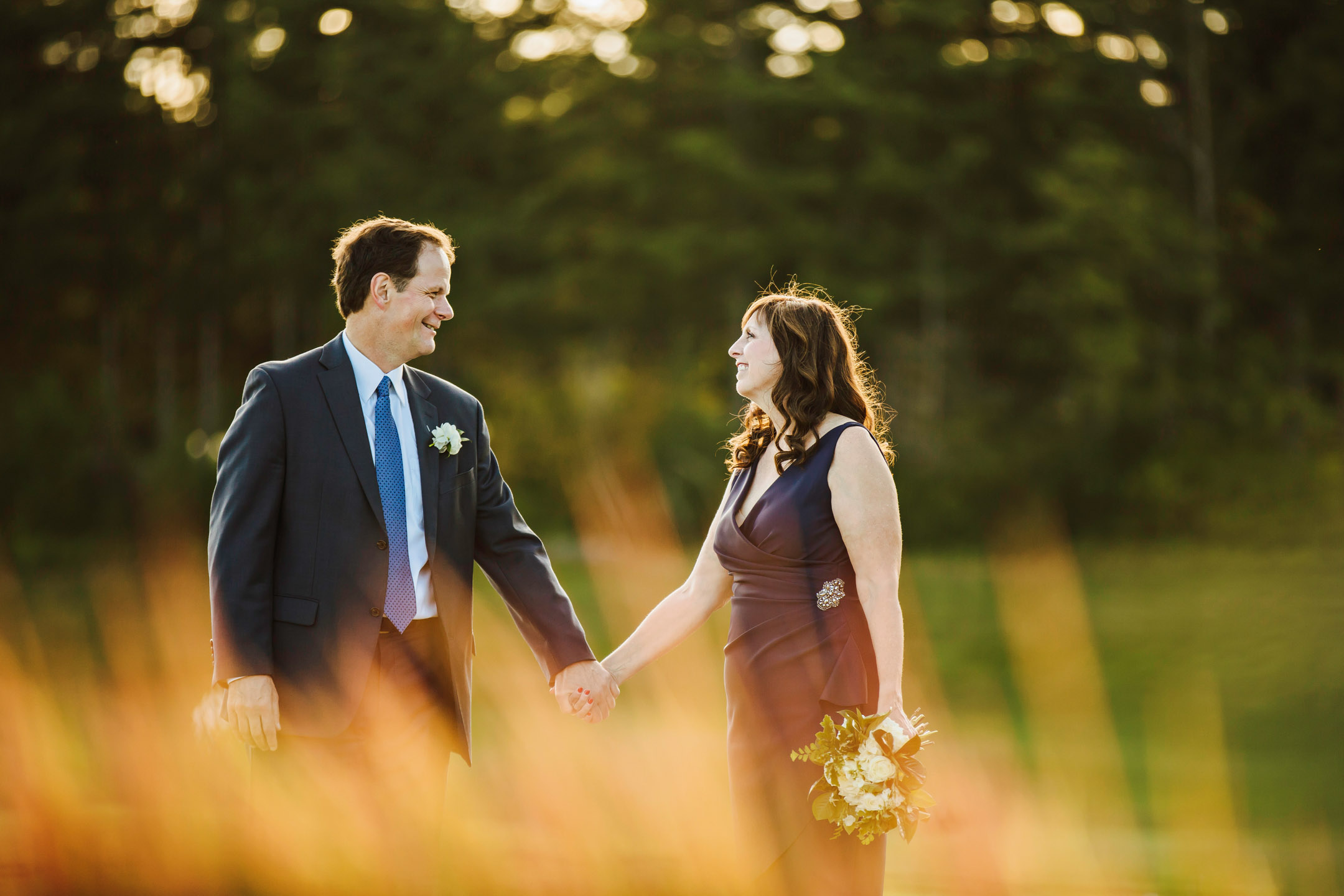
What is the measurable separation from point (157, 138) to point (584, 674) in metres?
22.2

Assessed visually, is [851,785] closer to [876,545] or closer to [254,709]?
[876,545]

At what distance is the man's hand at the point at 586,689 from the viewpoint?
12.4 feet

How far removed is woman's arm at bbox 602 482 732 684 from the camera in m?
3.74

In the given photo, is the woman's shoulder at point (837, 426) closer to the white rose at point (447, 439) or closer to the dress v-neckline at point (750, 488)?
the dress v-neckline at point (750, 488)

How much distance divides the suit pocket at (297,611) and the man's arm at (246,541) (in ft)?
0.15

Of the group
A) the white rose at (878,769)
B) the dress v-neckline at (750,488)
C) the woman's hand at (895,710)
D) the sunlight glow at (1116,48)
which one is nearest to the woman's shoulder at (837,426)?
the dress v-neckline at (750,488)

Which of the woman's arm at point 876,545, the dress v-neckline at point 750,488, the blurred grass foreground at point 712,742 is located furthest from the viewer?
the blurred grass foreground at point 712,742

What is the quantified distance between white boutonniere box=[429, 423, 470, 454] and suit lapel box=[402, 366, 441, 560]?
0.01 m

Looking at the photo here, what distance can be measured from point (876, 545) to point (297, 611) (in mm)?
1497

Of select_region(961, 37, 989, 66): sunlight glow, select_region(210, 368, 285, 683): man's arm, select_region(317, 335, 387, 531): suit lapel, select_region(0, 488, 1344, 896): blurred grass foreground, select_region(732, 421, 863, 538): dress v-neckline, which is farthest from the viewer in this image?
select_region(961, 37, 989, 66): sunlight glow

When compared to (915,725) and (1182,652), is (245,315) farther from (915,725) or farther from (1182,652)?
(915,725)

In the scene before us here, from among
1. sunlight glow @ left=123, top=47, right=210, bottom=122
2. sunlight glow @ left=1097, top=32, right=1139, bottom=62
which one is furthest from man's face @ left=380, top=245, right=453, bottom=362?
sunlight glow @ left=123, top=47, right=210, bottom=122

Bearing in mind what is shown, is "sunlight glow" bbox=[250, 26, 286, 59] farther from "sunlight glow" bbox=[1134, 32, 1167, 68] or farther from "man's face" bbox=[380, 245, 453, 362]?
"man's face" bbox=[380, 245, 453, 362]

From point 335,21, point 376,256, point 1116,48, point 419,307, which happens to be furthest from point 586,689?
point 335,21
